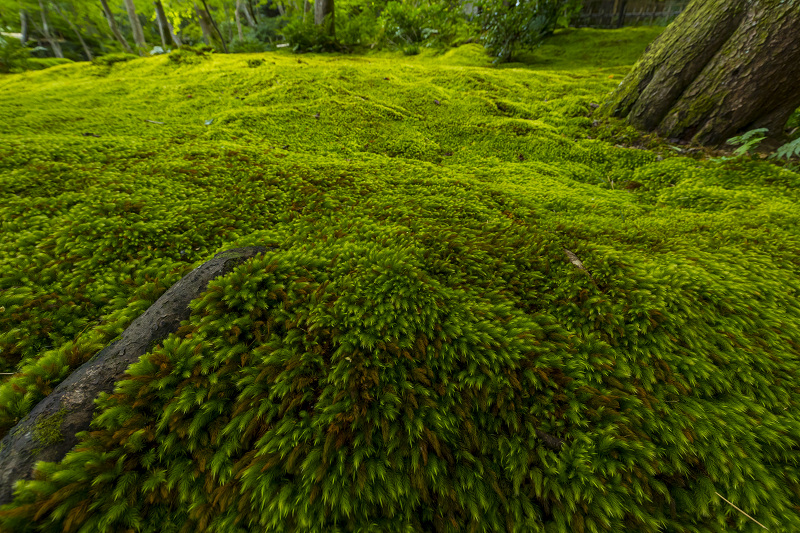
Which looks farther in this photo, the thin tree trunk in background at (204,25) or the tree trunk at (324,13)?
the thin tree trunk in background at (204,25)

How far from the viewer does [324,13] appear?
1135cm

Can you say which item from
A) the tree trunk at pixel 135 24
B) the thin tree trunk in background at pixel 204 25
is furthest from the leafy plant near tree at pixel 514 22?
the tree trunk at pixel 135 24

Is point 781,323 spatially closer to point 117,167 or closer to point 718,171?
point 718,171

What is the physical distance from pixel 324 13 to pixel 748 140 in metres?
13.4

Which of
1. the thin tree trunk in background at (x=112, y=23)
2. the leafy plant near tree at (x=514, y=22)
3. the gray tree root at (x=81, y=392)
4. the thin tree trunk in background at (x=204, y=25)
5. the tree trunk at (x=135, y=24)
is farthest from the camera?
the thin tree trunk in background at (x=112, y=23)

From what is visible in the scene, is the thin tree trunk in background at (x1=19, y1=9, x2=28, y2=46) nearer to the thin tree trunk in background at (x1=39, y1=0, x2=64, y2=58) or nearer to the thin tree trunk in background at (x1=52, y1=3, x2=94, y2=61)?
the thin tree trunk in background at (x1=39, y1=0, x2=64, y2=58)

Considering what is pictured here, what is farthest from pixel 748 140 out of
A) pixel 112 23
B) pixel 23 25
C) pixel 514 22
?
pixel 23 25

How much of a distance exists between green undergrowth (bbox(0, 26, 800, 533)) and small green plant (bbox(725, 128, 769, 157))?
1.93 ft

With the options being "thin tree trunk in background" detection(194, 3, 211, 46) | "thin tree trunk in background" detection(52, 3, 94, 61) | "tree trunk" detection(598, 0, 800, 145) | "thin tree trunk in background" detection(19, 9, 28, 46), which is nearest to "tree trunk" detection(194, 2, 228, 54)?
"thin tree trunk in background" detection(194, 3, 211, 46)

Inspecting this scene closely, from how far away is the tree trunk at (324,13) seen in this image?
11.1 m

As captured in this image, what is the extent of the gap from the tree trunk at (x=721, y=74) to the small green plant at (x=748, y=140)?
0.38 ft

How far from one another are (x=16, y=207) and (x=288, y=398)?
3.17 meters

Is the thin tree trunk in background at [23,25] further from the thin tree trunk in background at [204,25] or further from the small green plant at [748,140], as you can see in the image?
the small green plant at [748,140]

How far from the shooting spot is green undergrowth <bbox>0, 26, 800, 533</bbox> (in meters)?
1.19
